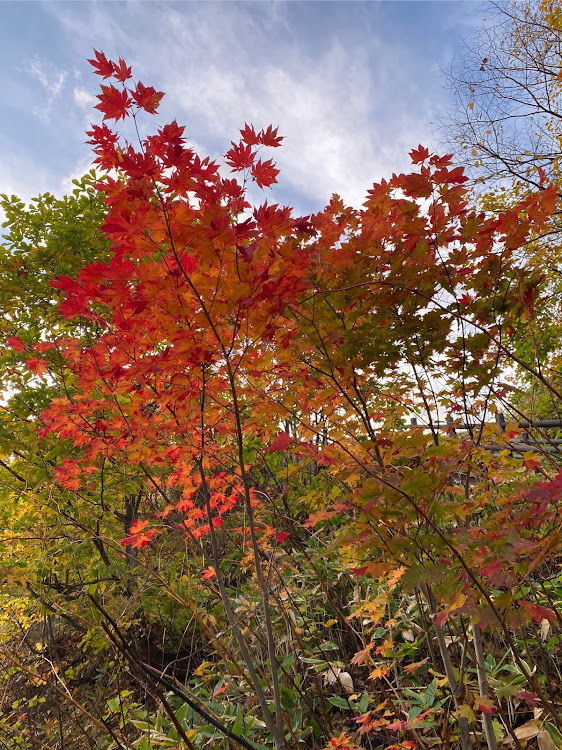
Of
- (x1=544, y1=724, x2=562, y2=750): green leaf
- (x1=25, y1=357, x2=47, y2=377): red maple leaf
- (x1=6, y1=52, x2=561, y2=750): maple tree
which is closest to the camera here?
(x1=6, y1=52, x2=561, y2=750): maple tree

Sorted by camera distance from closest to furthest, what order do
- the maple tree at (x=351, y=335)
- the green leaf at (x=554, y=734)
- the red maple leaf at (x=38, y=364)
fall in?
the maple tree at (x=351, y=335), the green leaf at (x=554, y=734), the red maple leaf at (x=38, y=364)

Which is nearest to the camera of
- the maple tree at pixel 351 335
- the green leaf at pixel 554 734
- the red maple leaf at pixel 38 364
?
the maple tree at pixel 351 335

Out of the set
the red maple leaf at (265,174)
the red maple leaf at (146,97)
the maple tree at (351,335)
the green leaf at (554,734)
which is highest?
the red maple leaf at (146,97)

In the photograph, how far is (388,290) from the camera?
1.85 m

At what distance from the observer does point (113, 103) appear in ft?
5.70

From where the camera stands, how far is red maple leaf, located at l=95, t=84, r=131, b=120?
1724 mm

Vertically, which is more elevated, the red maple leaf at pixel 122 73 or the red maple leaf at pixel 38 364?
the red maple leaf at pixel 122 73

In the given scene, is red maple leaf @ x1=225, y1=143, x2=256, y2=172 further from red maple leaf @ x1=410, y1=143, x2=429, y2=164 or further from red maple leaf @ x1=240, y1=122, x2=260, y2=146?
red maple leaf @ x1=410, y1=143, x2=429, y2=164

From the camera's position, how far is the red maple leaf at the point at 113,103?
5.65 ft

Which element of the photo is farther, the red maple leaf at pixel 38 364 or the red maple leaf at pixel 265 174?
the red maple leaf at pixel 38 364

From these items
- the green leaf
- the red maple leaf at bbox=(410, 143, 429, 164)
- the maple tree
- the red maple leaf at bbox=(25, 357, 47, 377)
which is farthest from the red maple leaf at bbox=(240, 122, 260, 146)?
the green leaf

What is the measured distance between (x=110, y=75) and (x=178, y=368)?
127cm

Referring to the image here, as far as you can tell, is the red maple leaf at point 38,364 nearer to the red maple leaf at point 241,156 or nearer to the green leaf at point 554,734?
the red maple leaf at point 241,156

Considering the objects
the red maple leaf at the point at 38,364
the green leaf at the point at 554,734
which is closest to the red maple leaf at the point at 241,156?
the red maple leaf at the point at 38,364
